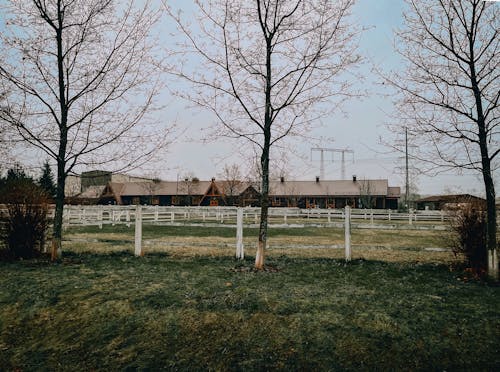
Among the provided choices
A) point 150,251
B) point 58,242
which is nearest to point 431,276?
point 150,251

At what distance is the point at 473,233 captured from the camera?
6.88 m

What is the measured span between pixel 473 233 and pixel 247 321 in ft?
17.9

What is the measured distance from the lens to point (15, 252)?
27.7ft

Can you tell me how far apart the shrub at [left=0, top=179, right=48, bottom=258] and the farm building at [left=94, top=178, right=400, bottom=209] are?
42474 mm

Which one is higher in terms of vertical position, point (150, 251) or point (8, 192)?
point (8, 192)

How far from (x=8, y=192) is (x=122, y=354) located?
7144 millimetres

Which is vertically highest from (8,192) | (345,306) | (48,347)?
(8,192)

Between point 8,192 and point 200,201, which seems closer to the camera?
point 8,192

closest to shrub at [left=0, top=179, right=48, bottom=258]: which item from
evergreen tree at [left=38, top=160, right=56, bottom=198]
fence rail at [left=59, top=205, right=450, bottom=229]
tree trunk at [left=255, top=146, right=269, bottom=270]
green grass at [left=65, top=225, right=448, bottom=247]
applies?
evergreen tree at [left=38, top=160, right=56, bottom=198]

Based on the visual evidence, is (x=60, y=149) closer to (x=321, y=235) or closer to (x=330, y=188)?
(x=321, y=235)

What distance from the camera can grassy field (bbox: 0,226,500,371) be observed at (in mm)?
3617

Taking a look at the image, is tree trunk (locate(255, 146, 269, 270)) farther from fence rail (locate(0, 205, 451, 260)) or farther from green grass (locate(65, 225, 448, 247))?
green grass (locate(65, 225, 448, 247))

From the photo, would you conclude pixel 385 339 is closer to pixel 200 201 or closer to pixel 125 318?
pixel 125 318

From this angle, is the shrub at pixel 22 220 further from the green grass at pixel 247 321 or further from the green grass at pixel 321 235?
the green grass at pixel 321 235
